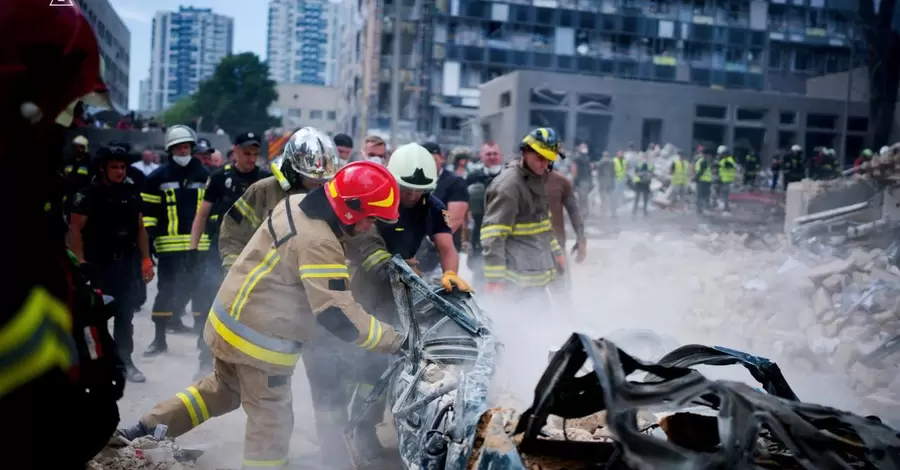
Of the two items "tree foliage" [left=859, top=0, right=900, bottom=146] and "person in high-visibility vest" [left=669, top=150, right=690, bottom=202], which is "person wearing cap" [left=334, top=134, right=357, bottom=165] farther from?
A: "person in high-visibility vest" [left=669, top=150, right=690, bottom=202]

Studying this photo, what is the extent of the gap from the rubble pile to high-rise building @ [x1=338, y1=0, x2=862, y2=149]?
47.0 m

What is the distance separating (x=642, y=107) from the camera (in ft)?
112

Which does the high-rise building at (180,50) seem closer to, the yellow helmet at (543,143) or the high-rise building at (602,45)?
the high-rise building at (602,45)

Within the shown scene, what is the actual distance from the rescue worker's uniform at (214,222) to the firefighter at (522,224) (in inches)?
80.0

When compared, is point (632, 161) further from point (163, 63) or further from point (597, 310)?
point (163, 63)

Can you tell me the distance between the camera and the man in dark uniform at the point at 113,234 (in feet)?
19.8

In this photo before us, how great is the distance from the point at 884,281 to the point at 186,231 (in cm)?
642

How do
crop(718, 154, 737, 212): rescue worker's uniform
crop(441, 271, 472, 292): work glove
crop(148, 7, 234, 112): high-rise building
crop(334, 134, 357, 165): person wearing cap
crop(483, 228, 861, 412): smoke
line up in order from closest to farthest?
1. crop(441, 271, 472, 292): work glove
2. crop(483, 228, 861, 412): smoke
3. crop(334, 134, 357, 165): person wearing cap
4. crop(718, 154, 737, 212): rescue worker's uniform
5. crop(148, 7, 234, 112): high-rise building

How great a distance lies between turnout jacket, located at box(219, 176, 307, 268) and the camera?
536 centimetres

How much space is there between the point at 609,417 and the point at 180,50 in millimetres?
120893

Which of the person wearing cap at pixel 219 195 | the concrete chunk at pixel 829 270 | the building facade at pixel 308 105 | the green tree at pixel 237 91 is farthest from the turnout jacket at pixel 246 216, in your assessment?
the building facade at pixel 308 105

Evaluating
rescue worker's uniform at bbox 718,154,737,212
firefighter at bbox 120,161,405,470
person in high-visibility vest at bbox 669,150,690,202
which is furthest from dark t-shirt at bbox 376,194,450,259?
rescue worker's uniform at bbox 718,154,737,212

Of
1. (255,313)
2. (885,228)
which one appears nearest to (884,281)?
(885,228)

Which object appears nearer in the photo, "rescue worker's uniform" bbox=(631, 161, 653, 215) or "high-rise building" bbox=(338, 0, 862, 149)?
"rescue worker's uniform" bbox=(631, 161, 653, 215)
